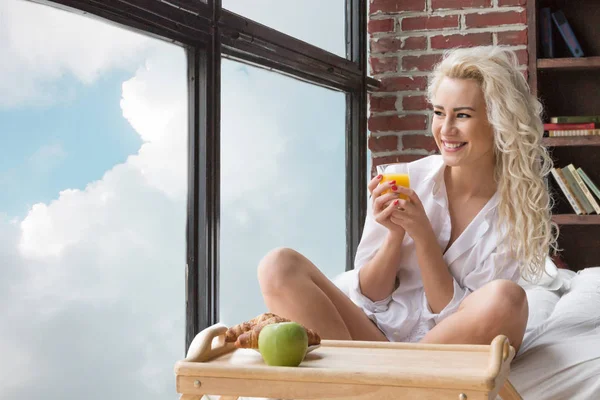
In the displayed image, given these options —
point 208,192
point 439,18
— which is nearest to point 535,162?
point 208,192

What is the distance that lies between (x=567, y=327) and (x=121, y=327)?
1067 millimetres

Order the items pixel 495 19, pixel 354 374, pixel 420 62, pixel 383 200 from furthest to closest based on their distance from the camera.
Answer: pixel 420 62, pixel 495 19, pixel 383 200, pixel 354 374

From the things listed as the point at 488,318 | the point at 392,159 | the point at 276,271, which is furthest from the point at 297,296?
the point at 392,159

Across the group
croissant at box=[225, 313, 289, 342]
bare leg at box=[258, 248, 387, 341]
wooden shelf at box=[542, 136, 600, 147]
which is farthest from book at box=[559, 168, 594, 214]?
croissant at box=[225, 313, 289, 342]

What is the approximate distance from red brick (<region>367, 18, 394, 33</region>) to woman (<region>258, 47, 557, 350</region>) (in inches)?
47.7

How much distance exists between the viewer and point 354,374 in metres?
1.28

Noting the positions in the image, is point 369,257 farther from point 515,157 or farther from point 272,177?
point 272,177

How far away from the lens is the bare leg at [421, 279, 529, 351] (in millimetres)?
1676

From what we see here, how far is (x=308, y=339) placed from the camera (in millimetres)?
1468

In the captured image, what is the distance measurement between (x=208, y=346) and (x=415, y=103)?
212 centimetres

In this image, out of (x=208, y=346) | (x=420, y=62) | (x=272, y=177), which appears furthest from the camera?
(x=420, y=62)

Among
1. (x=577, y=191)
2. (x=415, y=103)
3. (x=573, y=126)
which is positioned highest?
(x=415, y=103)

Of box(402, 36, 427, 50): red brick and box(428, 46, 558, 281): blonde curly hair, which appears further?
box(402, 36, 427, 50): red brick

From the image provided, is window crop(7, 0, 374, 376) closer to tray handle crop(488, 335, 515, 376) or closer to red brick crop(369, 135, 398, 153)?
red brick crop(369, 135, 398, 153)
